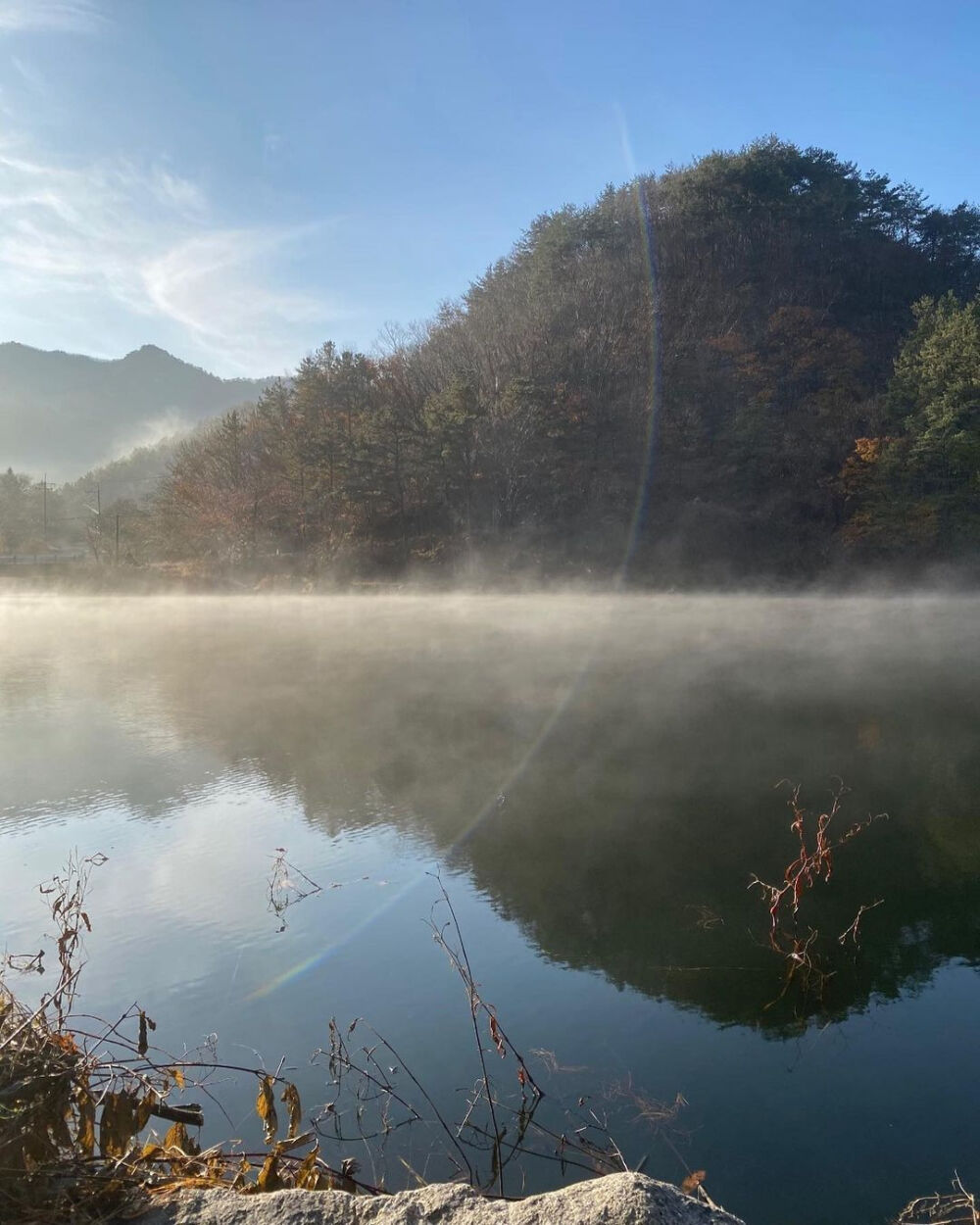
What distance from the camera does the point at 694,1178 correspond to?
11.9 feet

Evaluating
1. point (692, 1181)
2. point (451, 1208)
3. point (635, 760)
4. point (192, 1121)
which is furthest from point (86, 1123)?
point (635, 760)

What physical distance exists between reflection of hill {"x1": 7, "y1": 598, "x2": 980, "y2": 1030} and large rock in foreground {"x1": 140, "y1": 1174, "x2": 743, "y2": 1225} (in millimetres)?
2706

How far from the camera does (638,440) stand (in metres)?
41.4

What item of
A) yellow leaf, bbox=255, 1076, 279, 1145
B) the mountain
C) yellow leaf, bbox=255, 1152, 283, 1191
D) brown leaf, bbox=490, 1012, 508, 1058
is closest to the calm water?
brown leaf, bbox=490, 1012, 508, 1058

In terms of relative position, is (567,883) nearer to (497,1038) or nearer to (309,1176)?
(497,1038)

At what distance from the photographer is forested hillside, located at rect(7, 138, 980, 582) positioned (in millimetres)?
37438

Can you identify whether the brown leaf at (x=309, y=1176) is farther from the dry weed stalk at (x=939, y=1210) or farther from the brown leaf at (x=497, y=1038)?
the dry weed stalk at (x=939, y=1210)

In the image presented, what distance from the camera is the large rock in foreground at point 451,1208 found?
2.39 m

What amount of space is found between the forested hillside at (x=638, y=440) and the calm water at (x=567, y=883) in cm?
2237

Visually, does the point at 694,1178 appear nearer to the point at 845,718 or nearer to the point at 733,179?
the point at 845,718

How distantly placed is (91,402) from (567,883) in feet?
499

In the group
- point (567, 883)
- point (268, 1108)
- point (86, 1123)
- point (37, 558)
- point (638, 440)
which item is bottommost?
point (567, 883)

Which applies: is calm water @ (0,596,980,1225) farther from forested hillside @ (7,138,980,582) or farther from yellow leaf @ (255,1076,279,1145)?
forested hillside @ (7,138,980,582)

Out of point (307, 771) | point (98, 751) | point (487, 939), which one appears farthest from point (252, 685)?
point (487, 939)
